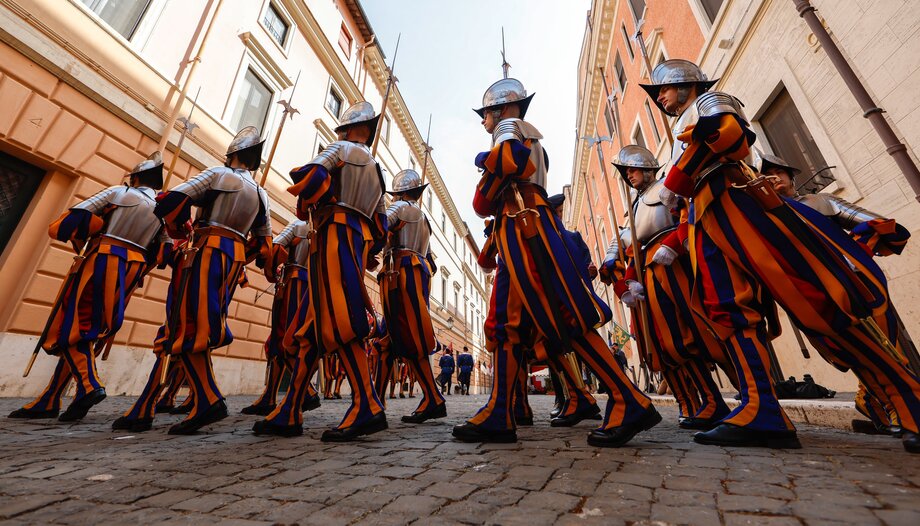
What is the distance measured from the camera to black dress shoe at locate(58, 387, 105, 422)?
3.20 m

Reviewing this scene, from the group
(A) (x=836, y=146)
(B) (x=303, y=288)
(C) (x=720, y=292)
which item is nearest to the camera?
(C) (x=720, y=292)

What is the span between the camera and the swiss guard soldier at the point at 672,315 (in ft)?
9.83

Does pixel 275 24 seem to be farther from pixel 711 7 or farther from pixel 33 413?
pixel 33 413

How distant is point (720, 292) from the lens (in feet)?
7.23

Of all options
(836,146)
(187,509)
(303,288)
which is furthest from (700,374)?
(836,146)

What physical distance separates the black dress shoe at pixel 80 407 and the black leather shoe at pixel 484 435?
10.5 feet

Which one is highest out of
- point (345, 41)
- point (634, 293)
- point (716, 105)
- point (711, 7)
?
point (345, 41)

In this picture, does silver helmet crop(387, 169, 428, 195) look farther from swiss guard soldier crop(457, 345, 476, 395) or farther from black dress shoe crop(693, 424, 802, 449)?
swiss guard soldier crop(457, 345, 476, 395)

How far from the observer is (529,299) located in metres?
2.35

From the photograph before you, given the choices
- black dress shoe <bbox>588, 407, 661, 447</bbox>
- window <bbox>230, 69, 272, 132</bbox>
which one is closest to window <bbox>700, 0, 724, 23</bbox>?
black dress shoe <bbox>588, 407, 661, 447</bbox>

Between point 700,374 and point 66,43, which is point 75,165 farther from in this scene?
point 700,374

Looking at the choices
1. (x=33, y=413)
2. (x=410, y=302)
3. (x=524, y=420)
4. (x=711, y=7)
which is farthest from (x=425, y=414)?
(x=711, y=7)

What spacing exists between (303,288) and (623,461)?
4147mm

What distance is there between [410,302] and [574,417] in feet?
6.25
